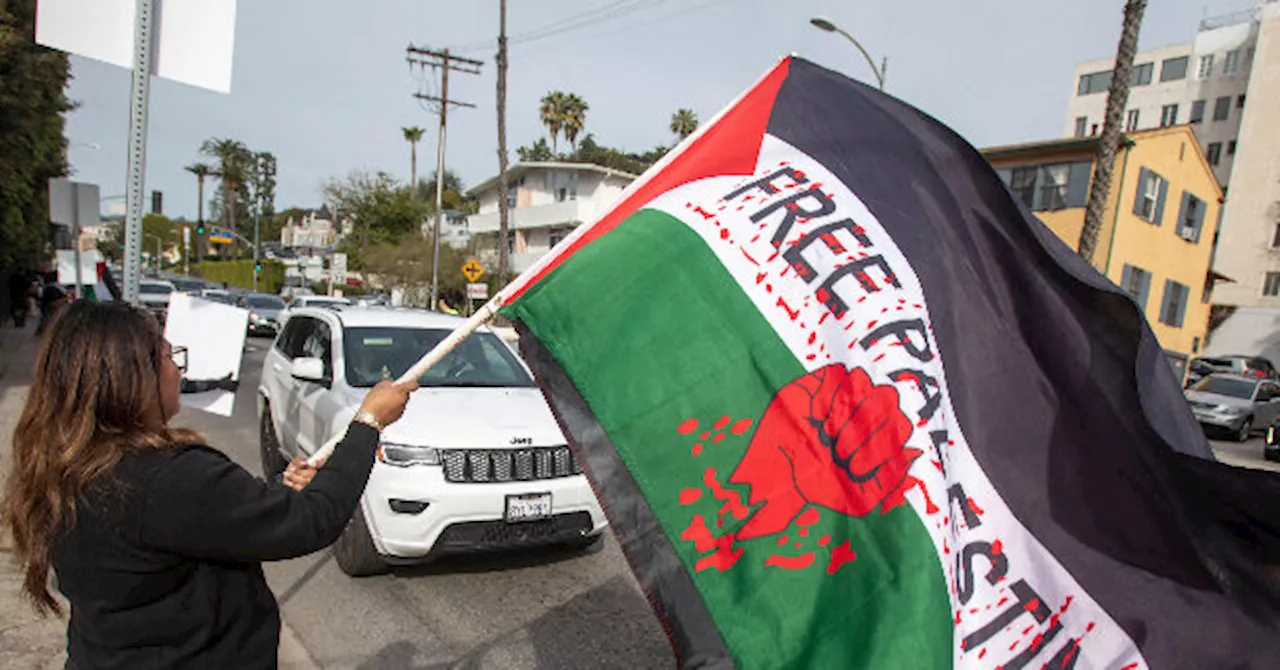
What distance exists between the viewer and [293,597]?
4387 mm

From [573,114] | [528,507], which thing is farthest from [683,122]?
[528,507]

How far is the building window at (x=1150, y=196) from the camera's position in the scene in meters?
24.9

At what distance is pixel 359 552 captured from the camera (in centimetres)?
452

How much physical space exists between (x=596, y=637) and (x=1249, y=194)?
54003mm

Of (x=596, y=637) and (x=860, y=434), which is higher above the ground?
(x=860, y=434)

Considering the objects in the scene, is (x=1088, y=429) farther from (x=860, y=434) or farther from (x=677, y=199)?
(x=677, y=199)

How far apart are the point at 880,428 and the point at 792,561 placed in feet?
1.22

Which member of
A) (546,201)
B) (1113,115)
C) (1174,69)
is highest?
(1174,69)

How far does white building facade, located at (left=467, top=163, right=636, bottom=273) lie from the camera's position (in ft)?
140

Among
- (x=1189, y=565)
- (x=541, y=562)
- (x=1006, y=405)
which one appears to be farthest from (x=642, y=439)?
(x=541, y=562)

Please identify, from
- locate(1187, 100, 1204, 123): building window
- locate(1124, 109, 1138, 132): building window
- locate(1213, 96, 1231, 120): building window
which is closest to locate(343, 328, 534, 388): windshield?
locate(1213, 96, 1231, 120): building window

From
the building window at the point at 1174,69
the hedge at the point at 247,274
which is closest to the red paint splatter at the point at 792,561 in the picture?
the hedge at the point at 247,274

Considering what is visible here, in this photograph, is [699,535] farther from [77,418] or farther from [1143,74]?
[1143,74]

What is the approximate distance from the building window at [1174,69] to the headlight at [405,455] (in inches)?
2528
